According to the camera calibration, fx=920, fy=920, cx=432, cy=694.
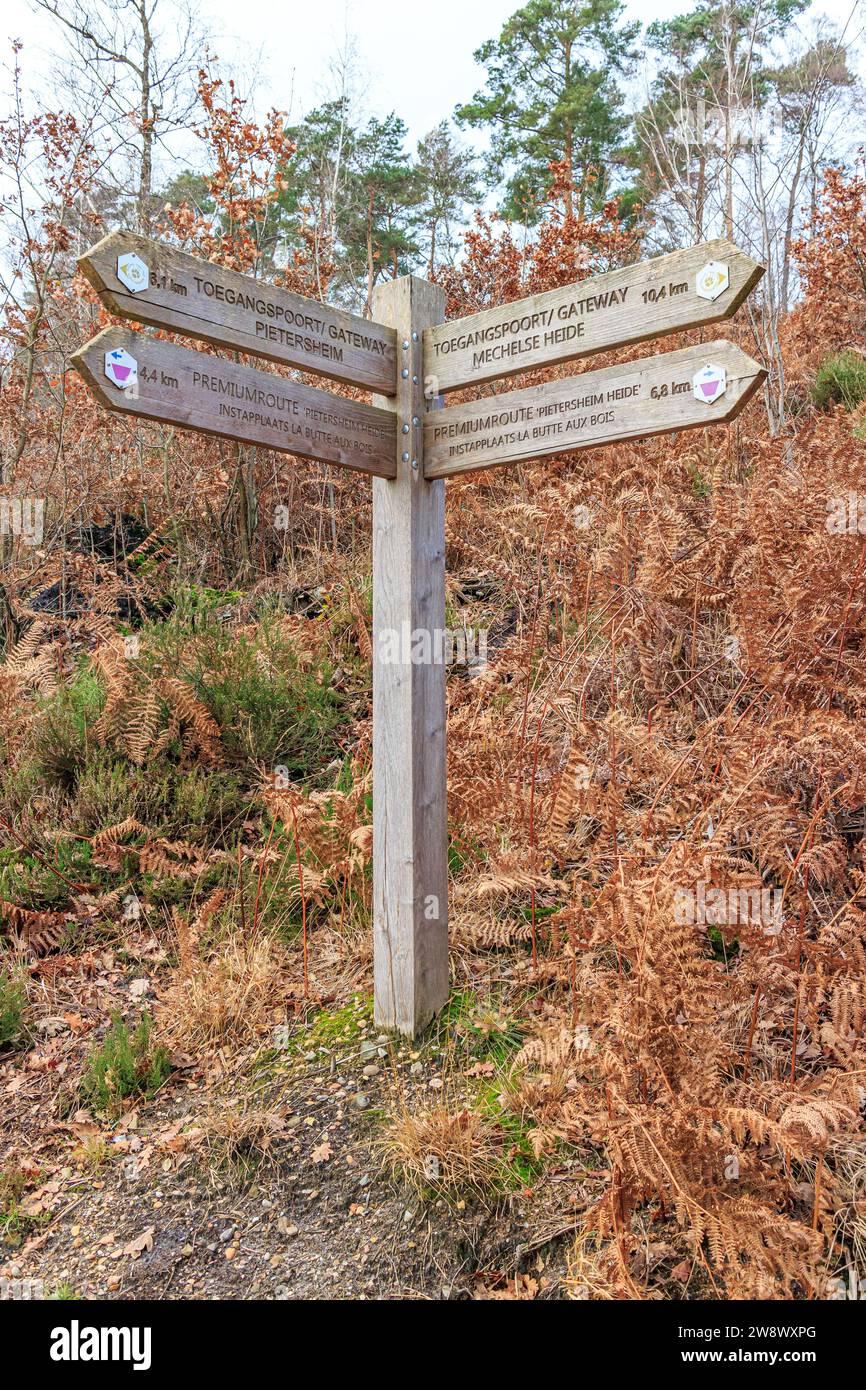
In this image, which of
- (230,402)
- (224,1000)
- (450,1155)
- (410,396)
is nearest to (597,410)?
(410,396)

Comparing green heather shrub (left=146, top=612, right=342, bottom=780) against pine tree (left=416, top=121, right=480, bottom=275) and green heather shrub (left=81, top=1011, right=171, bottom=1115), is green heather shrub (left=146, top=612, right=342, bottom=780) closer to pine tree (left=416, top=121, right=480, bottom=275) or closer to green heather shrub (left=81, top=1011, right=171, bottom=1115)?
green heather shrub (left=81, top=1011, right=171, bottom=1115)

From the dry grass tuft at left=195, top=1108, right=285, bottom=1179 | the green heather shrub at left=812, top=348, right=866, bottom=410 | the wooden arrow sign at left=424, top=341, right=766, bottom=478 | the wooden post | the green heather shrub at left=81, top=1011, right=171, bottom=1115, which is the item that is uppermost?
the green heather shrub at left=812, top=348, right=866, bottom=410

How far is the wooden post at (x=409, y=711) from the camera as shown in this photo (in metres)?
3.36

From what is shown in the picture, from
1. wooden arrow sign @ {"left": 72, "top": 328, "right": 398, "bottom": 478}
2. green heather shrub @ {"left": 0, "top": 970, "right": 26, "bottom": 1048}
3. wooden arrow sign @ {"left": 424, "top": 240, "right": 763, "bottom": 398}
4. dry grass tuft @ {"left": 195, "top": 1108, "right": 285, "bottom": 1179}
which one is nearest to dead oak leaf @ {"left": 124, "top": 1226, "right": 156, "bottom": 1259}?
dry grass tuft @ {"left": 195, "top": 1108, "right": 285, "bottom": 1179}

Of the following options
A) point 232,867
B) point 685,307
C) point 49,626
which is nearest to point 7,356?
point 49,626

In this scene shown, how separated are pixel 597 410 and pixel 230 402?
1.13 meters

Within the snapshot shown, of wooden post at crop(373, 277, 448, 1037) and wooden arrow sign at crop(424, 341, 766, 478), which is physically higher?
wooden arrow sign at crop(424, 341, 766, 478)

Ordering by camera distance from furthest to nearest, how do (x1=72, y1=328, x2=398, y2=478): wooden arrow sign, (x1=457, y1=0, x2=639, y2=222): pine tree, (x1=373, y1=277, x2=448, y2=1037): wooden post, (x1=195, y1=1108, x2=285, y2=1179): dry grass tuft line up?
(x1=457, y1=0, x2=639, y2=222): pine tree → (x1=373, y1=277, x2=448, y2=1037): wooden post → (x1=195, y1=1108, x2=285, y2=1179): dry grass tuft → (x1=72, y1=328, x2=398, y2=478): wooden arrow sign

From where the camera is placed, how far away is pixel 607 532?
4859mm

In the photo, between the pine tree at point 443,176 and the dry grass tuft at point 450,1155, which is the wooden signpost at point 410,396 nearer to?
the dry grass tuft at point 450,1155

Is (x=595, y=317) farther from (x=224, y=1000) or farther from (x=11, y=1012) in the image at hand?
(x=11, y=1012)

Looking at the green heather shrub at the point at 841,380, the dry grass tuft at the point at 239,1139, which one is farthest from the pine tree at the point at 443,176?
the dry grass tuft at the point at 239,1139

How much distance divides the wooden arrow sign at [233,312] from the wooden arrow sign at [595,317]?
9.9 inches

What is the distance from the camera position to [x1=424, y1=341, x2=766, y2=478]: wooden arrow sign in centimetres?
258
